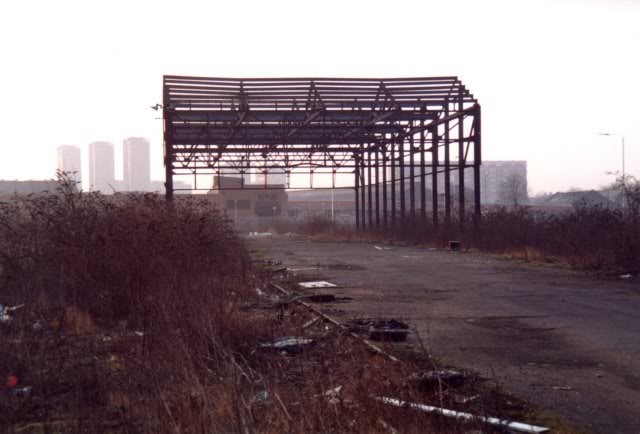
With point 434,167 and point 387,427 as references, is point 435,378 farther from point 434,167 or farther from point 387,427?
point 434,167

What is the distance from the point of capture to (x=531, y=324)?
10.2 metres

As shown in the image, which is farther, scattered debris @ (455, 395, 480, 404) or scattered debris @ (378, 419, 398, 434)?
scattered debris @ (455, 395, 480, 404)

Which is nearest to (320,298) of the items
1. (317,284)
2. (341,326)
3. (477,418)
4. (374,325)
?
(317,284)

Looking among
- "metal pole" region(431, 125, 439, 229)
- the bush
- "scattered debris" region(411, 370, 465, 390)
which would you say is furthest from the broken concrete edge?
"metal pole" region(431, 125, 439, 229)

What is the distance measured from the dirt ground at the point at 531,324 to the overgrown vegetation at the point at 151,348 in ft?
2.22

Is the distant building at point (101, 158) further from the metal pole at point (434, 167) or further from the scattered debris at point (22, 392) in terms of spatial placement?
the scattered debris at point (22, 392)

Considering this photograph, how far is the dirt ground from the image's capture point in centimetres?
633

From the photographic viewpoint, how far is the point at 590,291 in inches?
564

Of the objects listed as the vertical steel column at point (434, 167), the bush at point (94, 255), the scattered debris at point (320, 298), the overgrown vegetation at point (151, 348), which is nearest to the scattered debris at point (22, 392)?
the overgrown vegetation at point (151, 348)

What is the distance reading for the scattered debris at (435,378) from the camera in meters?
6.21

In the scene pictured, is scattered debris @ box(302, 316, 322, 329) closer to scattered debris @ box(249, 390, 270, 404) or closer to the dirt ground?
the dirt ground

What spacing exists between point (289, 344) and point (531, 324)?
348cm

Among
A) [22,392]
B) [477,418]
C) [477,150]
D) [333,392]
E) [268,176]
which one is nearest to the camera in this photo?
[477,418]

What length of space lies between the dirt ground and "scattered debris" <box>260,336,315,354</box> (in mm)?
1095
